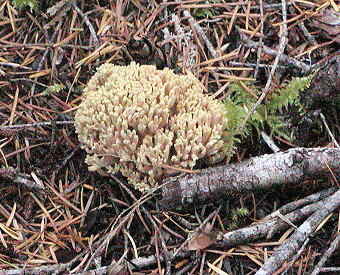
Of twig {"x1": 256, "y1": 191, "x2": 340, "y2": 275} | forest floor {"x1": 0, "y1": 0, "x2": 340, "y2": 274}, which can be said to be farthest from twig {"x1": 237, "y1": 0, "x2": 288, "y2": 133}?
twig {"x1": 256, "y1": 191, "x2": 340, "y2": 275}

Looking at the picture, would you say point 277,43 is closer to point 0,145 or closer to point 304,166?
point 304,166

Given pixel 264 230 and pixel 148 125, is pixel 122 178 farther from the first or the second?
pixel 264 230

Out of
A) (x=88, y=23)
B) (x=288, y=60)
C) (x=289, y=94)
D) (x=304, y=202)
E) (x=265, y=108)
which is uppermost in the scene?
(x=88, y=23)

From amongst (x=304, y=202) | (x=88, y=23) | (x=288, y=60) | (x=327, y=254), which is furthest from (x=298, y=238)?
(x=88, y=23)

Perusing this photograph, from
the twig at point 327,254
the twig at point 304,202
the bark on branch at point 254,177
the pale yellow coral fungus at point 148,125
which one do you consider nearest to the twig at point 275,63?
the pale yellow coral fungus at point 148,125

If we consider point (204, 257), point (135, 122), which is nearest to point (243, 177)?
point (204, 257)

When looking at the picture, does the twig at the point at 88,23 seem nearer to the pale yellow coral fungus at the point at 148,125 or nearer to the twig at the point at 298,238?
the pale yellow coral fungus at the point at 148,125
